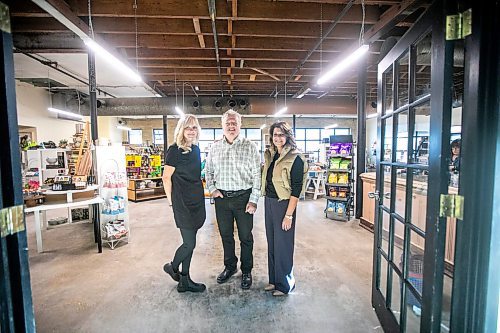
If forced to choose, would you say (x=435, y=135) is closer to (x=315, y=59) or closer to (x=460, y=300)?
(x=460, y=300)

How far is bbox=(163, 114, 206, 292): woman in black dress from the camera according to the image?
2.39 meters

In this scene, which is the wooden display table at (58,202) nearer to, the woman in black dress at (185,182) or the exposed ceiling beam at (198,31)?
the woman in black dress at (185,182)

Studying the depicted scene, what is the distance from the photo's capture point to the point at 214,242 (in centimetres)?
403

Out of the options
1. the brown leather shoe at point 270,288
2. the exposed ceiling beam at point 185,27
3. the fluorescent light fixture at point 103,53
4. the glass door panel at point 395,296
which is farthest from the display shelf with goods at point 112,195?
the glass door panel at point 395,296

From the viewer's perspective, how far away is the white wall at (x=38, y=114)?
6.95 metres

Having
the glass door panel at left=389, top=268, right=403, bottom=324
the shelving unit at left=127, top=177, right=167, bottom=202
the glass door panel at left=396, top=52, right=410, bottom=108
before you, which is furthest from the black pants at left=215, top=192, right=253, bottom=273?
the shelving unit at left=127, top=177, right=167, bottom=202

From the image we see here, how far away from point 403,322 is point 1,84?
2.37 m

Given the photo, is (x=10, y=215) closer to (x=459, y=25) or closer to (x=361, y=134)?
(x=459, y=25)

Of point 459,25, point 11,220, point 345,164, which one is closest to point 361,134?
point 345,164

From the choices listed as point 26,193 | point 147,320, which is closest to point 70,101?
point 26,193

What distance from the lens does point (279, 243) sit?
2.39 metres

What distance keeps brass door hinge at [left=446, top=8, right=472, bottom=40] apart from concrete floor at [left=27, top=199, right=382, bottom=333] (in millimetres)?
1955

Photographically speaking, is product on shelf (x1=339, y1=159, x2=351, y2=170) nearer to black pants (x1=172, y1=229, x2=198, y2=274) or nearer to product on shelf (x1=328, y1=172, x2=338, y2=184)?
product on shelf (x1=328, y1=172, x2=338, y2=184)

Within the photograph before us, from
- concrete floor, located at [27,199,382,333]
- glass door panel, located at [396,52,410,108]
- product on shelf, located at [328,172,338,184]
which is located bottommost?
concrete floor, located at [27,199,382,333]
